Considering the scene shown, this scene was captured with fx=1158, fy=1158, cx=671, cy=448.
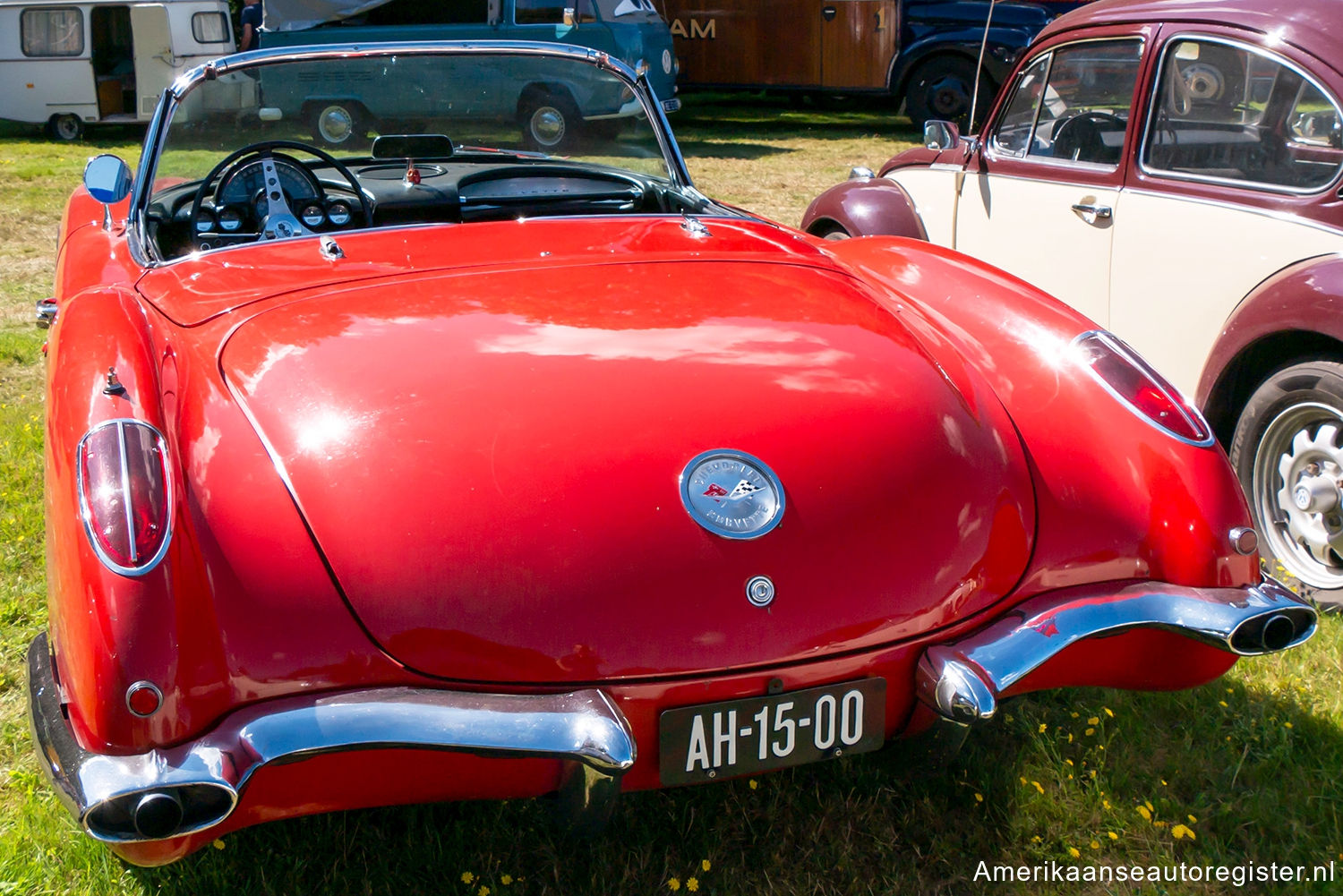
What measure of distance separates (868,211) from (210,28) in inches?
456

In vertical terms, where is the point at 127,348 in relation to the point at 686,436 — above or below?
above

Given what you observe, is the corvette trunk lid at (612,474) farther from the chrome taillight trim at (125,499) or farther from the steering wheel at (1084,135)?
the steering wheel at (1084,135)

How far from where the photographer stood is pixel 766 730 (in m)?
1.91

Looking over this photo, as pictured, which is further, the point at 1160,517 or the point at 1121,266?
the point at 1121,266

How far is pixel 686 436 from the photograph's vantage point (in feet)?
6.63

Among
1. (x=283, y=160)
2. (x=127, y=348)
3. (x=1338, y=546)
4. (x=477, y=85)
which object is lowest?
(x=1338, y=546)

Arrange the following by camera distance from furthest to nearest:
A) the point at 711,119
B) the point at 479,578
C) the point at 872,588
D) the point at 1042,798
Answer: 1. the point at 711,119
2. the point at 1042,798
3. the point at 872,588
4. the point at 479,578

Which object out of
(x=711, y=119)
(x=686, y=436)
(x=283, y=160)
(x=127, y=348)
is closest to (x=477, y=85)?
(x=283, y=160)

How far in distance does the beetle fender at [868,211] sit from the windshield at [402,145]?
69.8 inches

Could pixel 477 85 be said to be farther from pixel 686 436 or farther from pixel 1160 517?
pixel 1160 517

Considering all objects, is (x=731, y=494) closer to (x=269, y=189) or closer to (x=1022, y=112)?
(x=269, y=189)

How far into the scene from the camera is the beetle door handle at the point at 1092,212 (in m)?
4.04

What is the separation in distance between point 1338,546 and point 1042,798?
1361 mm

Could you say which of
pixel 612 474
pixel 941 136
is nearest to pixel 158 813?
pixel 612 474
